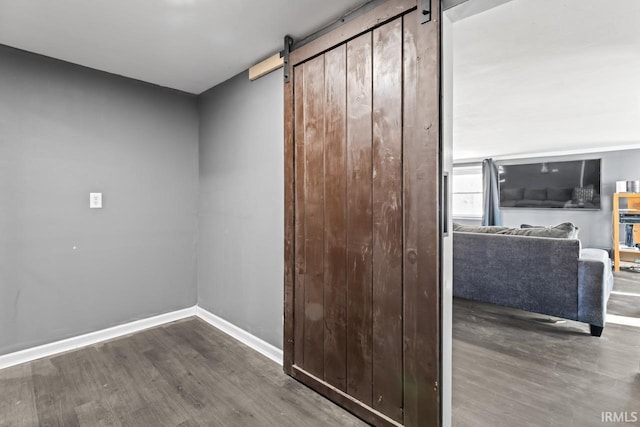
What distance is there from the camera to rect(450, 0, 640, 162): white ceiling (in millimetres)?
1721

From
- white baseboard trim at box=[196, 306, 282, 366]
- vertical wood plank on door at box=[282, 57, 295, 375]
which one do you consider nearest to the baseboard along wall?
white baseboard trim at box=[196, 306, 282, 366]

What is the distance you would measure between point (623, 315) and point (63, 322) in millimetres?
4913

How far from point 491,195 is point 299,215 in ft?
20.6

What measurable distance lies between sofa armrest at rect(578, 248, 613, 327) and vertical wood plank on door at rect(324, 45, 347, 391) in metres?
2.21

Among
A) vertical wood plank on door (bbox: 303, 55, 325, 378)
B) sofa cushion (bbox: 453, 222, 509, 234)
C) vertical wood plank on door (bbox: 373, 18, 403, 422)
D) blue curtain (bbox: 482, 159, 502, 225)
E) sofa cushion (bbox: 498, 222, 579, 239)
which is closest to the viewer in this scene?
vertical wood plank on door (bbox: 373, 18, 403, 422)

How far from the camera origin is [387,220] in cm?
156

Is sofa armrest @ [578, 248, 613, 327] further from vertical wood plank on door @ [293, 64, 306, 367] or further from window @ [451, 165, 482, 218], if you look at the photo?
window @ [451, 165, 482, 218]

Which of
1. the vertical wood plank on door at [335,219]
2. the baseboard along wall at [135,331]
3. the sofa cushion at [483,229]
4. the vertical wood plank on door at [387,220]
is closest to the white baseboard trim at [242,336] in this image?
the baseboard along wall at [135,331]

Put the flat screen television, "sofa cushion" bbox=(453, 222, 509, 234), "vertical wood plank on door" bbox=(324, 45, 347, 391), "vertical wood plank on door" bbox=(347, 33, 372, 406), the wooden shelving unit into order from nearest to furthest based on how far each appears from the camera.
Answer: "vertical wood plank on door" bbox=(347, 33, 372, 406) → "vertical wood plank on door" bbox=(324, 45, 347, 391) → "sofa cushion" bbox=(453, 222, 509, 234) → the wooden shelving unit → the flat screen television

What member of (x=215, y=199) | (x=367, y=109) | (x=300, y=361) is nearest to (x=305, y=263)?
(x=300, y=361)

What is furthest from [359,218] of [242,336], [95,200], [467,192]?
[467,192]

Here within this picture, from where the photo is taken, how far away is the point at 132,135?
2.72m

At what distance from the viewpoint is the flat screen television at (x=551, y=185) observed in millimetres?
5875

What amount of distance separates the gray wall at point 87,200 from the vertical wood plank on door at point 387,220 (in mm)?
2137
